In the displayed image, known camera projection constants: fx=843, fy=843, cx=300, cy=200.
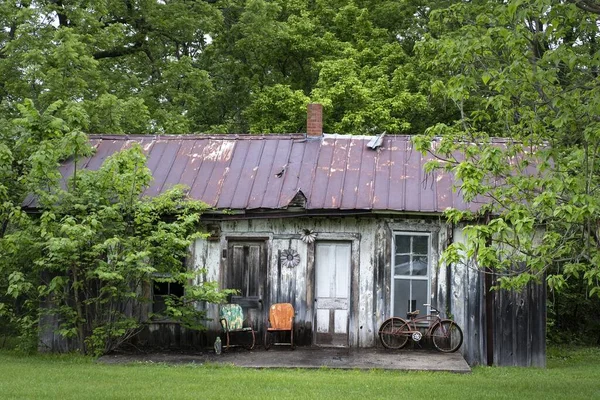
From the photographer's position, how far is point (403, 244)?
17.6 m

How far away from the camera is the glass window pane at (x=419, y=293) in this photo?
1742cm

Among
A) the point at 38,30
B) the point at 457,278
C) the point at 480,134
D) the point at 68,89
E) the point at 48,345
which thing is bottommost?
the point at 48,345

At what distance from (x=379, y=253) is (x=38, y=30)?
468 inches

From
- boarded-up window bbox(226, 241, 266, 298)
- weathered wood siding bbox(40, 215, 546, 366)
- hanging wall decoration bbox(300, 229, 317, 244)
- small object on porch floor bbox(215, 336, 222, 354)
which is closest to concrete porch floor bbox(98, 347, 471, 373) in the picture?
small object on porch floor bbox(215, 336, 222, 354)

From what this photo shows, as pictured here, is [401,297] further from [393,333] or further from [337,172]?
[337,172]

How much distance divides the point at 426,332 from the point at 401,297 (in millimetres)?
891

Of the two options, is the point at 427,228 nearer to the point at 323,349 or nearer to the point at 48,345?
the point at 323,349

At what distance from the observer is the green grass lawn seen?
463 inches

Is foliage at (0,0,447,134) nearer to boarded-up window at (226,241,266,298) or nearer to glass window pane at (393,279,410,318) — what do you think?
boarded-up window at (226,241,266,298)

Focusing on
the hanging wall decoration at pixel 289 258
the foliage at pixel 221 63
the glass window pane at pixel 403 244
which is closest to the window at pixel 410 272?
the glass window pane at pixel 403 244

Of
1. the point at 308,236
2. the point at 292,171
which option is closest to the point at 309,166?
the point at 292,171

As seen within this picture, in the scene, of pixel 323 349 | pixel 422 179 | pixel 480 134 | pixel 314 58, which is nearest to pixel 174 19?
pixel 314 58

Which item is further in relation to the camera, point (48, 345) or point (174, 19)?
point (174, 19)

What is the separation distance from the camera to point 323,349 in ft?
55.9
